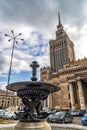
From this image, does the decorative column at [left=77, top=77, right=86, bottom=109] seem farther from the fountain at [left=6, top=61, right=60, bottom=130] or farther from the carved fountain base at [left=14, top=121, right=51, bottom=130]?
the carved fountain base at [left=14, top=121, right=51, bottom=130]

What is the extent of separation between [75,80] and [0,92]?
2308 inches

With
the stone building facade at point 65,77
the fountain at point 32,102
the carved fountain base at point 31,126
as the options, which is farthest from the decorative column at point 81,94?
the carved fountain base at point 31,126

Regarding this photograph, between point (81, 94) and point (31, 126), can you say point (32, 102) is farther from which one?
point (81, 94)

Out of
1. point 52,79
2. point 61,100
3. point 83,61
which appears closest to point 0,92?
point 52,79

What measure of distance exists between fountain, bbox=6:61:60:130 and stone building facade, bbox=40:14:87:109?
1685 inches

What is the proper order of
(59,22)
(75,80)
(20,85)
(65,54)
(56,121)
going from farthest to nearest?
1. (59,22)
2. (65,54)
3. (75,80)
4. (56,121)
5. (20,85)

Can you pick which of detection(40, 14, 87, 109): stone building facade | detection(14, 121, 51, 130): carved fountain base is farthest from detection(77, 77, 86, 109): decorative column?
detection(14, 121, 51, 130): carved fountain base

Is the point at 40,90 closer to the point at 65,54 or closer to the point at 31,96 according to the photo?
the point at 31,96

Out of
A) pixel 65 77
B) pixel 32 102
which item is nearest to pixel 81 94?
pixel 65 77

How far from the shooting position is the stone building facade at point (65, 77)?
176 feet

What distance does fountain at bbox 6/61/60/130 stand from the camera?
8.05 m

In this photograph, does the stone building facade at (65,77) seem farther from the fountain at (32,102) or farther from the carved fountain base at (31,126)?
the carved fountain base at (31,126)

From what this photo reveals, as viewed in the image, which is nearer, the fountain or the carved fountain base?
the carved fountain base

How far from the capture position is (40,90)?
8945mm
